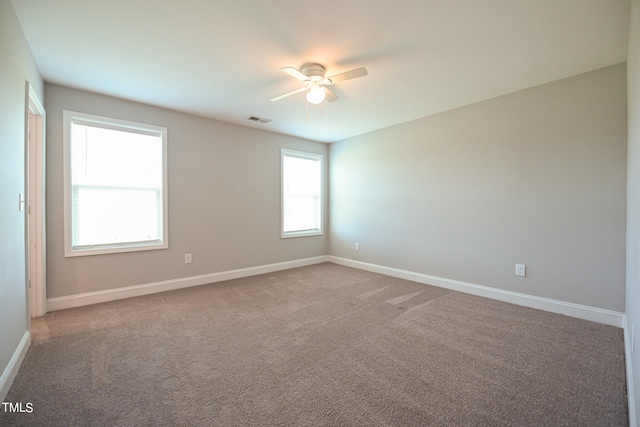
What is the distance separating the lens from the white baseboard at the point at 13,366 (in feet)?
5.53

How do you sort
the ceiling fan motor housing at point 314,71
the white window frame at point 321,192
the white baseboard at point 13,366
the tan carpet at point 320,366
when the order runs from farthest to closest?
the white window frame at point 321,192 → the ceiling fan motor housing at point 314,71 → the white baseboard at point 13,366 → the tan carpet at point 320,366

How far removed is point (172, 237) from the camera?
154 inches

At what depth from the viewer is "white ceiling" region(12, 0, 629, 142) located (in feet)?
6.31

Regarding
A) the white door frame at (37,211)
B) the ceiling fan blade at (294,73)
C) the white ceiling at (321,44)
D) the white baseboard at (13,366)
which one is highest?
the white ceiling at (321,44)

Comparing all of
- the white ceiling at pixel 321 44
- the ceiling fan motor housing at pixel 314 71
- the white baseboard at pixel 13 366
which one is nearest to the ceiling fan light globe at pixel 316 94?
the ceiling fan motor housing at pixel 314 71

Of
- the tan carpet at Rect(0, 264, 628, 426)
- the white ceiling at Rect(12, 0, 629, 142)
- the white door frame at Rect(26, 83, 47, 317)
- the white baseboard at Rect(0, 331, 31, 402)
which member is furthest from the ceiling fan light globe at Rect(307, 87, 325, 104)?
the white baseboard at Rect(0, 331, 31, 402)

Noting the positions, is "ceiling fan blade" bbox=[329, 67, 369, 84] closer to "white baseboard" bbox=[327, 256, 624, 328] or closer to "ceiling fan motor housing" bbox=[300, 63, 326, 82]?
"ceiling fan motor housing" bbox=[300, 63, 326, 82]

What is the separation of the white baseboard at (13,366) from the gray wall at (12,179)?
37mm

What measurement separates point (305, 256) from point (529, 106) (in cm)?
416

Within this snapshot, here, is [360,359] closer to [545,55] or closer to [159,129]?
[545,55]

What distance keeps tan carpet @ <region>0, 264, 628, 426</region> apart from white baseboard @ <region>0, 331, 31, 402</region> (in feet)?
0.14

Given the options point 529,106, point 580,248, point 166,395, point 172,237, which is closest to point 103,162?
point 172,237

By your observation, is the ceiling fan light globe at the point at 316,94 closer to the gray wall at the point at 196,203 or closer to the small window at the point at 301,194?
the gray wall at the point at 196,203

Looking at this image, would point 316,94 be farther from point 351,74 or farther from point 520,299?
point 520,299
